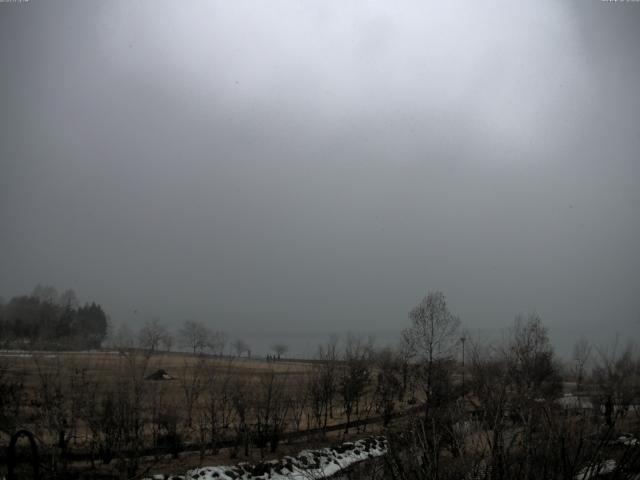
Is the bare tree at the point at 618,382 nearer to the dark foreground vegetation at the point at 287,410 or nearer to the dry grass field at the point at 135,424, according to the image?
the dark foreground vegetation at the point at 287,410

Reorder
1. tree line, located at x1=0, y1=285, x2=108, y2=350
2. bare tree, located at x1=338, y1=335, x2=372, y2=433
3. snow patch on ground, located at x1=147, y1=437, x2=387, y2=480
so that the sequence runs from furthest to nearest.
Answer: tree line, located at x1=0, y1=285, x2=108, y2=350 → bare tree, located at x1=338, y1=335, x2=372, y2=433 → snow patch on ground, located at x1=147, y1=437, x2=387, y2=480

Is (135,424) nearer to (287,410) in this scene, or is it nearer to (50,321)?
(287,410)

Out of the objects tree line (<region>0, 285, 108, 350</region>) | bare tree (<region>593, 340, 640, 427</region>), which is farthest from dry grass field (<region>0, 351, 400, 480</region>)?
tree line (<region>0, 285, 108, 350</region>)

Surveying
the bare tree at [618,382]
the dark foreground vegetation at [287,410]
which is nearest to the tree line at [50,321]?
the dark foreground vegetation at [287,410]

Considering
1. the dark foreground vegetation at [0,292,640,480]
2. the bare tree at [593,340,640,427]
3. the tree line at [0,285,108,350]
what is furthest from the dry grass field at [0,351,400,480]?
the tree line at [0,285,108,350]

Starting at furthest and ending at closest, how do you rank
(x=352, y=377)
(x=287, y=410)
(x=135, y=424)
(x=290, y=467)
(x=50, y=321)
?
(x=50, y=321)
(x=352, y=377)
(x=287, y=410)
(x=135, y=424)
(x=290, y=467)

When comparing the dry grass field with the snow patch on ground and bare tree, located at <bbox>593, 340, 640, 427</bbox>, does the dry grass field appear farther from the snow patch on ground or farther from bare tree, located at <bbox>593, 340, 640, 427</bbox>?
bare tree, located at <bbox>593, 340, 640, 427</bbox>

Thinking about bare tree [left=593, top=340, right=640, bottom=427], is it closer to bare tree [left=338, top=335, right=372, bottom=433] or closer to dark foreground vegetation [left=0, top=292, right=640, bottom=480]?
dark foreground vegetation [left=0, top=292, right=640, bottom=480]

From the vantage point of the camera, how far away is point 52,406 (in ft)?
74.8

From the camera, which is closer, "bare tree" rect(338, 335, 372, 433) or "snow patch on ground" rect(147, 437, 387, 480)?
"snow patch on ground" rect(147, 437, 387, 480)

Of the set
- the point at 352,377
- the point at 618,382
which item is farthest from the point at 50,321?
the point at 618,382

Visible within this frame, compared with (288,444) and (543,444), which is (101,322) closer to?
(288,444)

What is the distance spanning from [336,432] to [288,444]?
239 inches

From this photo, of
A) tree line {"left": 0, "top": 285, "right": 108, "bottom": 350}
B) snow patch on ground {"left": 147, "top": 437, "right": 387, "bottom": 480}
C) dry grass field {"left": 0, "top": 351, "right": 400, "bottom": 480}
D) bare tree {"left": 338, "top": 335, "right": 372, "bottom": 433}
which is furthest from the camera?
tree line {"left": 0, "top": 285, "right": 108, "bottom": 350}
